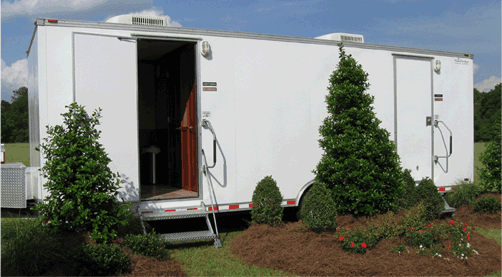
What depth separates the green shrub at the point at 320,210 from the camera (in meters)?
5.20

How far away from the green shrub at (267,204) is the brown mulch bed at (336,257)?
6.2 inches

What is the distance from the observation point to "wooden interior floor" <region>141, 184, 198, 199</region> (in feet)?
19.8

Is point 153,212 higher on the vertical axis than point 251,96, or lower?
lower

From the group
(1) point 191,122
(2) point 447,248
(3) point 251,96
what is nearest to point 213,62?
(3) point 251,96

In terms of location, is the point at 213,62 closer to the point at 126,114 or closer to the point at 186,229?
the point at 126,114

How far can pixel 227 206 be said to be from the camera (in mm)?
5742

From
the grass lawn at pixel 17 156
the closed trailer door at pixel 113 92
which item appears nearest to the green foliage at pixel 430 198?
the closed trailer door at pixel 113 92

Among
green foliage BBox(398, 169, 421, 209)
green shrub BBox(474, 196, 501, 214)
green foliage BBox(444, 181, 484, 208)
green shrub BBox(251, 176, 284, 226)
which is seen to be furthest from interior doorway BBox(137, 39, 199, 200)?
green shrub BBox(474, 196, 501, 214)

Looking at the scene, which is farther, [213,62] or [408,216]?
[213,62]

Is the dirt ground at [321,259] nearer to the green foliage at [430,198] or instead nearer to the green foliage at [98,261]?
the green foliage at [98,261]

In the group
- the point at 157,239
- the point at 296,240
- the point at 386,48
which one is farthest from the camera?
the point at 386,48

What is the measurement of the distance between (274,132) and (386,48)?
2.48 meters

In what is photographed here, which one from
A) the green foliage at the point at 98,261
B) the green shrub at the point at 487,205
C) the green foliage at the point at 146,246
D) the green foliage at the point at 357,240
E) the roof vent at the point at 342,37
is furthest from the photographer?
the green shrub at the point at 487,205

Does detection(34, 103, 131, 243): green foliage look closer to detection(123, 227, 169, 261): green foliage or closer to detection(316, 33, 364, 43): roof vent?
detection(123, 227, 169, 261): green foliage
